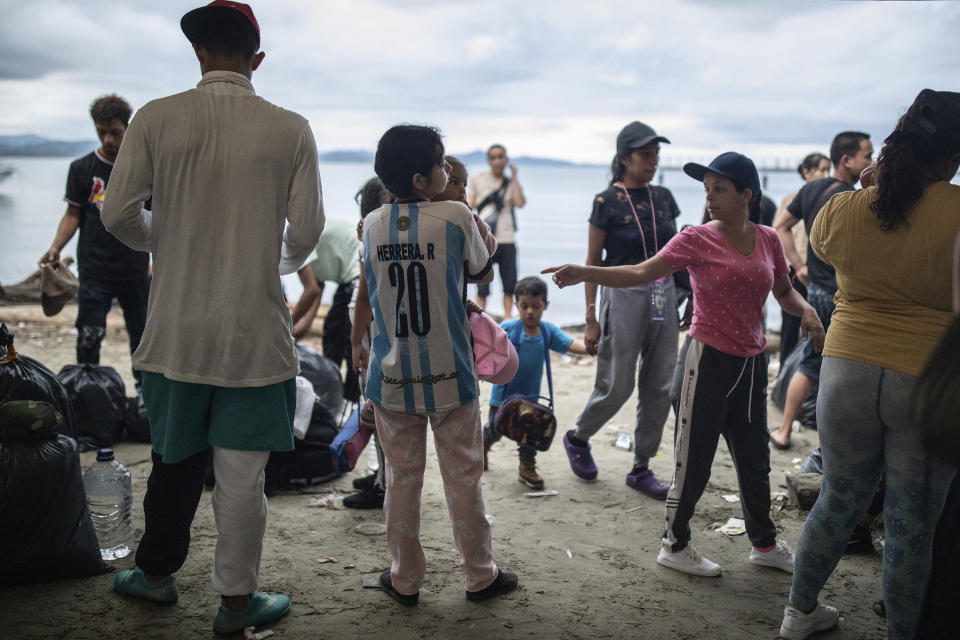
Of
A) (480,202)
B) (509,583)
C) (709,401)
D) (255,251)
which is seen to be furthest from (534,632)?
(480,202)

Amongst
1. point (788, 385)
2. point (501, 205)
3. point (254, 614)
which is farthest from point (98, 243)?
point (788, 385)

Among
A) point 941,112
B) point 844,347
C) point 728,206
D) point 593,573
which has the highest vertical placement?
point 941,112

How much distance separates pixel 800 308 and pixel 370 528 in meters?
2.13

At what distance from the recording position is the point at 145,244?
99.9 inches

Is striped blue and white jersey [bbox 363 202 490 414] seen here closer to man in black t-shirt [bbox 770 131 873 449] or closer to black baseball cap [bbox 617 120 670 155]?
black baseball cap [bbox 617 120 670 155]

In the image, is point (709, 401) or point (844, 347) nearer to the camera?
point (844, 347)

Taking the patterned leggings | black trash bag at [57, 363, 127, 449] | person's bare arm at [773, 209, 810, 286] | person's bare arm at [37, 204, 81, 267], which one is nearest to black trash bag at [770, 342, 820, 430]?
person's bare arm at [773, 209, 810, 286]

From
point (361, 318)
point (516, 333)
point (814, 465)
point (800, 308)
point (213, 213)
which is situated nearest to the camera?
point (213, 213)

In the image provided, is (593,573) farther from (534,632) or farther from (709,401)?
(709,401)

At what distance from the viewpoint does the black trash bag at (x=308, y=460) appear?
4090 millimetres

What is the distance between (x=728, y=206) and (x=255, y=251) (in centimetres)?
178

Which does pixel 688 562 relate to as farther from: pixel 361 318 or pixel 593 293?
pixel 361 318

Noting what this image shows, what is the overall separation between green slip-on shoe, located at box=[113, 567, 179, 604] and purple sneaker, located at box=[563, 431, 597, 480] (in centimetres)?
227

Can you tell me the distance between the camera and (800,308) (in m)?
3.15
